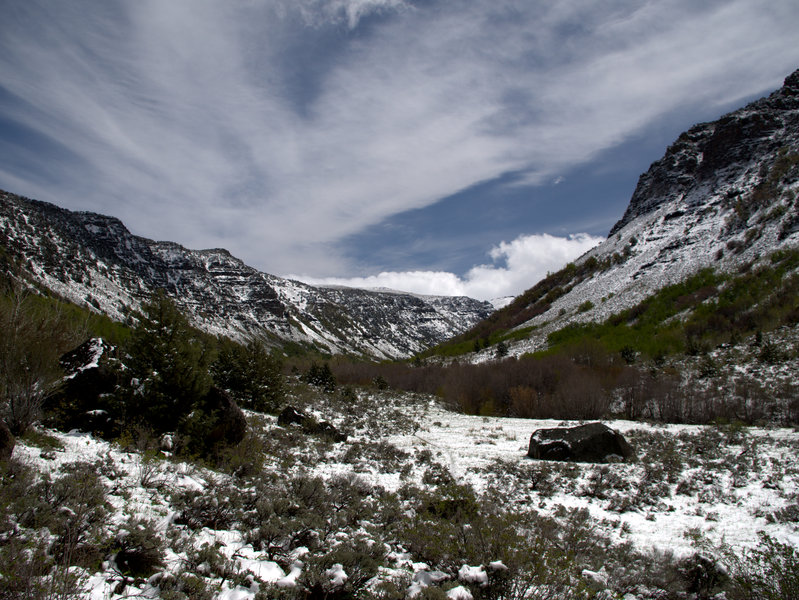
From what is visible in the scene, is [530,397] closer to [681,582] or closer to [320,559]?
[681,582]

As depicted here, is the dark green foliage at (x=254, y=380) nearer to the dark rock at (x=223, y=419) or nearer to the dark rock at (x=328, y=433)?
the dark rock at (x=328, y=433)

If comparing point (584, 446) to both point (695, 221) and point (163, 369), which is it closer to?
point (163, 369)

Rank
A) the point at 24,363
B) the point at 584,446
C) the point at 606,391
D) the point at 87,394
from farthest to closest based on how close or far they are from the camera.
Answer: the point at 606,391 → the point at 584,446 → the point at 87,394 → the point at 24,363

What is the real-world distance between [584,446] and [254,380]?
16.7 m

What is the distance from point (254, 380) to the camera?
2145 centimetres

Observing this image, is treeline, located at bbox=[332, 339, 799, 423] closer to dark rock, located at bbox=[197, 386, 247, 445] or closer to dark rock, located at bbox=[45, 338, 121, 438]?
dark rock, located at bbox=[197, 386, 247, 445]

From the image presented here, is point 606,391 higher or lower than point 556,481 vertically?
higher

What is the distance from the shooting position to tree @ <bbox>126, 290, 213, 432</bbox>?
1073 centimetres

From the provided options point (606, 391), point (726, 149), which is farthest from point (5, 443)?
point (726, 149)

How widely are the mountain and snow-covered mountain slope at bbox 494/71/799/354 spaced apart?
135mm

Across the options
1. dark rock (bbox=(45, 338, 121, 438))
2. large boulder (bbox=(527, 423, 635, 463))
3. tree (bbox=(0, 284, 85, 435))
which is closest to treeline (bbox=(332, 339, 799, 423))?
large boulder (bbox=(527, 423, 635, 463))

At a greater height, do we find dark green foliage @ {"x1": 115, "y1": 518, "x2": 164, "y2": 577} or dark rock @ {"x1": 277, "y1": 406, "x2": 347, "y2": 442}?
dark rock @ {"x1": 277, "y1": 406, "x2": 347, "y2": 442}

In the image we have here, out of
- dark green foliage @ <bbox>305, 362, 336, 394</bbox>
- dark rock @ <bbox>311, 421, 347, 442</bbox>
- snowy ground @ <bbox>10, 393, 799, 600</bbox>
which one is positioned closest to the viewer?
snowy ground @ <bbox>10, 393, 799, 600</bbox>

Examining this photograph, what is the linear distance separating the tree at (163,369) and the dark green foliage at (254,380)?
9939 millimetres
